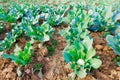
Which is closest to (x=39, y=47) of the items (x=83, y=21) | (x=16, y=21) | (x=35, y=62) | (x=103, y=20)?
(x=35, y=62)

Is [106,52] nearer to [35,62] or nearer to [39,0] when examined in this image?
[35,62]

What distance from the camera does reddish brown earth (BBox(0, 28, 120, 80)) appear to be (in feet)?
9.45

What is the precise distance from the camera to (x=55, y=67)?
10.2 feet

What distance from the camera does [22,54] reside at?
10.0ft

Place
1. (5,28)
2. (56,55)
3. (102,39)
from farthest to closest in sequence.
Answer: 1. (5,28)
2. (102,39)
3. (56,55)

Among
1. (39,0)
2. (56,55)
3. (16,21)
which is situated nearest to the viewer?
(56,55)

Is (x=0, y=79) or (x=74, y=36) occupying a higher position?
(x=74, y=36)

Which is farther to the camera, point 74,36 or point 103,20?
point 103,20

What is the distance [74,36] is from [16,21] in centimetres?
182

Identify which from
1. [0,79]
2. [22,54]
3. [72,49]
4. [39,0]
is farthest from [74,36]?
[39,0]

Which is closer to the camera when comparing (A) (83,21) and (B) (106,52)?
(B) (106,52)

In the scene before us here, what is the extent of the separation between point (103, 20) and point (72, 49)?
1.10 meters

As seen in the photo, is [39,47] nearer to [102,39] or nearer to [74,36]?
[74,36]

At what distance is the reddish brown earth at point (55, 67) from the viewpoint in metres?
2.88
